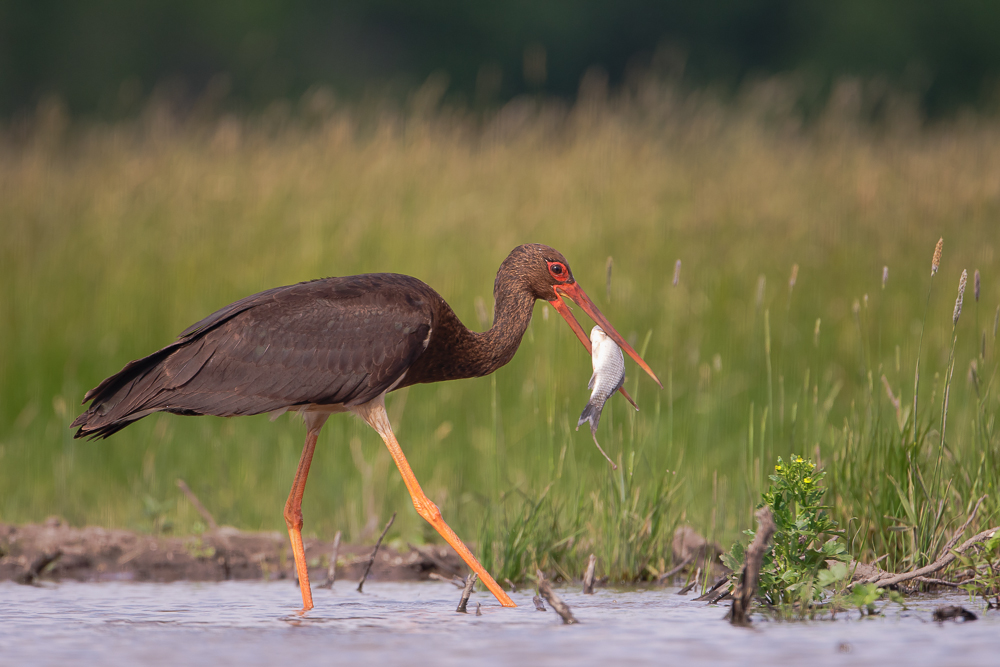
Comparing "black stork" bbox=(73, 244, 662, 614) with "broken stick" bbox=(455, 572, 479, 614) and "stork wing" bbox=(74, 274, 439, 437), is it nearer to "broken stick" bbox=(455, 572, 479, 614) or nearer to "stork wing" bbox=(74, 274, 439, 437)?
"stork wing" bbox=(74, 274, 439, 437)

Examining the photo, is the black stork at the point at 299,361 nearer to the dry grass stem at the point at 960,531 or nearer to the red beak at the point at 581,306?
the red beak at the point at 581,306

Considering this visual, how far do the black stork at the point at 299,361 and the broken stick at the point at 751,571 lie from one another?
1.09 metres

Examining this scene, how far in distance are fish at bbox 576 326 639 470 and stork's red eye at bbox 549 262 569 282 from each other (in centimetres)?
42

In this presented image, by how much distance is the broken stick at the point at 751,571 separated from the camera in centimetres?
404

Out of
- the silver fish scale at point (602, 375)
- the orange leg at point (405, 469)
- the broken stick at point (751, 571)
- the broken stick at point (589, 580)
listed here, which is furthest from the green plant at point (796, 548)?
the orange leg at point (405, 469)

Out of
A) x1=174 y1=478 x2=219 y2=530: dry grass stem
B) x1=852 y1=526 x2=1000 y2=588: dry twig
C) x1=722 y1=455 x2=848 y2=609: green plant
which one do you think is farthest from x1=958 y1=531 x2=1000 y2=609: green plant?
x1=174 y1=478 x2=219 y2=530: dry grass stem

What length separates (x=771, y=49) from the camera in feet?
74.6

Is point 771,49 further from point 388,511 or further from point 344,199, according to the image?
point 388,511

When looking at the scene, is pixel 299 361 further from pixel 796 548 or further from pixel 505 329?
pixel 796 548

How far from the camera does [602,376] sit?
5012mm

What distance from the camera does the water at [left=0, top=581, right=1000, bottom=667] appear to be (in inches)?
154

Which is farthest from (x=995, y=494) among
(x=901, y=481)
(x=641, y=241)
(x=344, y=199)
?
(x=344, y=199)

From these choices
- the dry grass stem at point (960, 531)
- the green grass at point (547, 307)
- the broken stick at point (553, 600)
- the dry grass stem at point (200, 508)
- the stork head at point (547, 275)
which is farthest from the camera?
the dry grass stem at point (200, 508)

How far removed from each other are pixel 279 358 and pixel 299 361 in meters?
0.08
